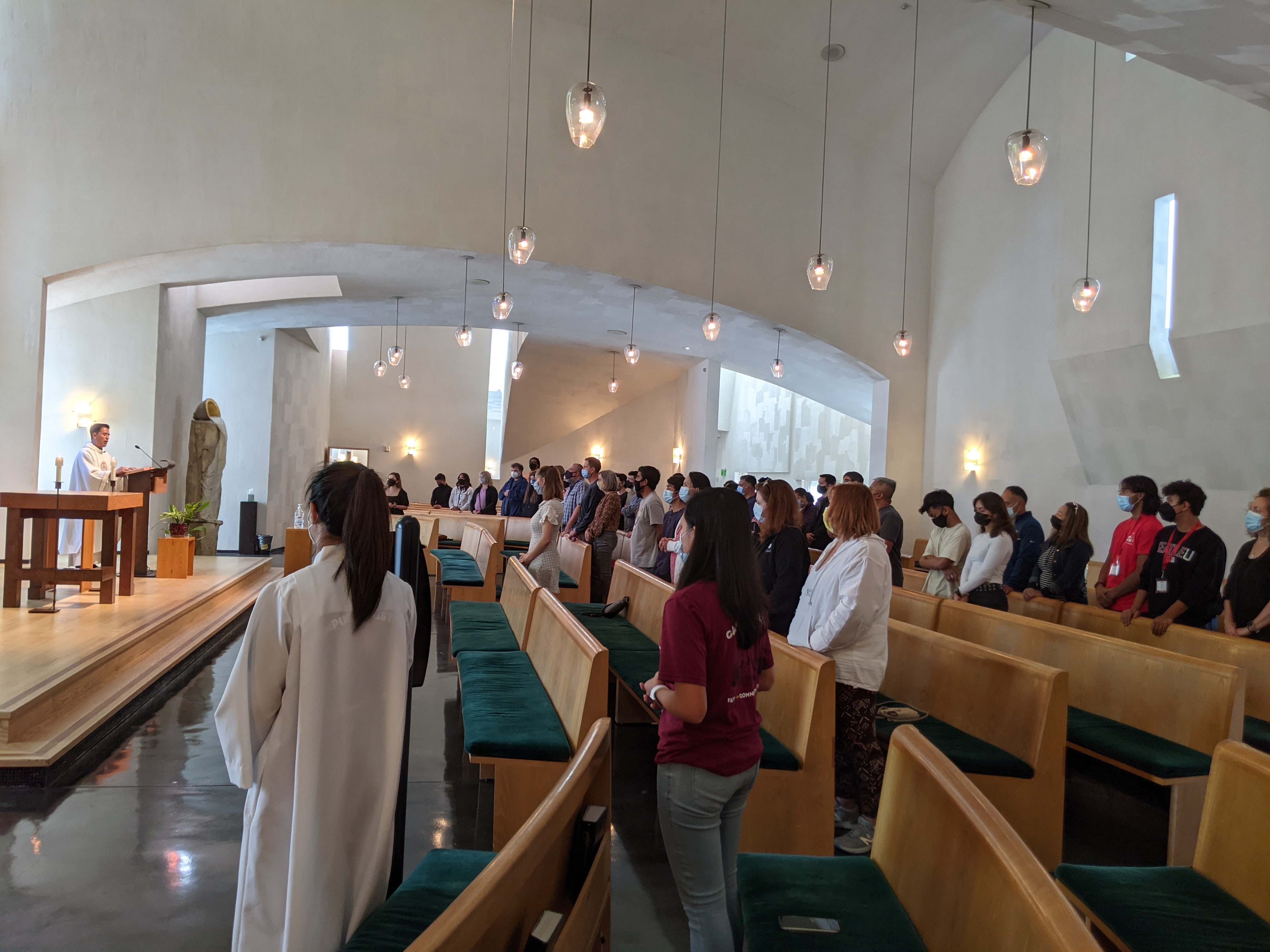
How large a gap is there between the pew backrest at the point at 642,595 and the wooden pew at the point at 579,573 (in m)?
0.99

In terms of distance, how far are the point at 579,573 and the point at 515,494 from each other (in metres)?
4.68

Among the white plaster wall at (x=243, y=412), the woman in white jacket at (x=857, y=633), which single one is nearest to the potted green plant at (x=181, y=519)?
the white plaster wall at (x=243, y=412)

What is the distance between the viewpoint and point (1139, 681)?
345 centimetres

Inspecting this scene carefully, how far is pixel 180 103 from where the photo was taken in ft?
26.1

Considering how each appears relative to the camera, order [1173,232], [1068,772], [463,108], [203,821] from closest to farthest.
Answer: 1. [203,821]
2. [1068,772]
3. [1173,232]
4. [463,108]

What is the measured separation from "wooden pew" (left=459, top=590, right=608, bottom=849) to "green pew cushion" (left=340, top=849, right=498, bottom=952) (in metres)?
0.70

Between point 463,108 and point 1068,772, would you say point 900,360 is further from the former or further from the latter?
point 1068,772

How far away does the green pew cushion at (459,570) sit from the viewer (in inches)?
278

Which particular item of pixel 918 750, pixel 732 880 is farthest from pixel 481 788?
pixel 918 750

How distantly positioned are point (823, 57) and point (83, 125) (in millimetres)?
7566

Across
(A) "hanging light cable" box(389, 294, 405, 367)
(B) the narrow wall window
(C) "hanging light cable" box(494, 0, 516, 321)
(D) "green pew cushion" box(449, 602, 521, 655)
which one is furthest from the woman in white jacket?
(A) "hanging light cable" box(389, 294, 405, 367)

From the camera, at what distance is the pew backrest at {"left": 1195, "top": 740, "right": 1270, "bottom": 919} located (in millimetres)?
1924

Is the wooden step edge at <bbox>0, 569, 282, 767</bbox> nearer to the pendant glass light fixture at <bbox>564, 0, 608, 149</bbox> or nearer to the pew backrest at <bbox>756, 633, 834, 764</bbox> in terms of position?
the pew backrest at <bbox>756, 633, 834, 764</bbox>

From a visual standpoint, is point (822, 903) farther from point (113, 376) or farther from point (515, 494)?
point (515, 494)
